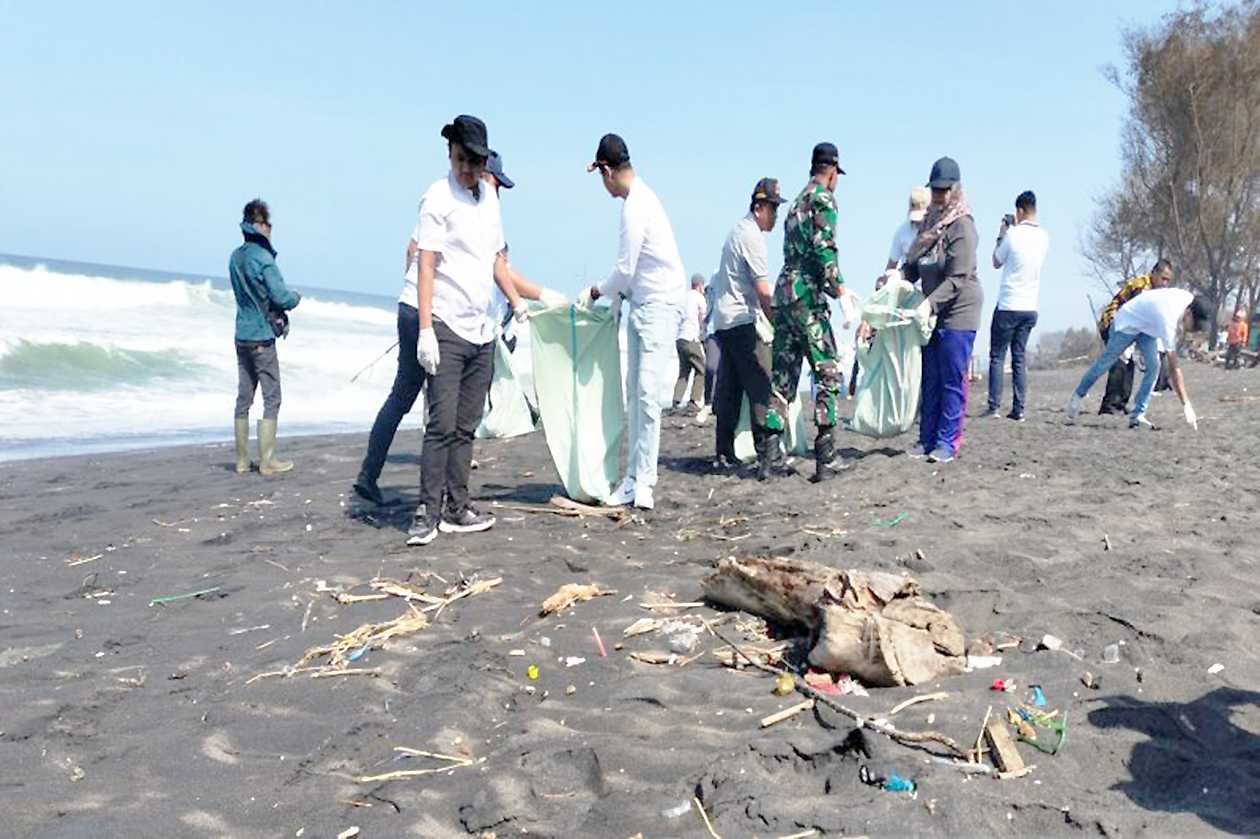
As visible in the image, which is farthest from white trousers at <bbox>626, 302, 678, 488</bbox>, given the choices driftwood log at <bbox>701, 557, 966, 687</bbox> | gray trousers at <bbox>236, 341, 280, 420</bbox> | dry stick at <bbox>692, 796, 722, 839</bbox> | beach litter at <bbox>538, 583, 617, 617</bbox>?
dry stick at <bbox>692, 796, 722, 839</bbox>

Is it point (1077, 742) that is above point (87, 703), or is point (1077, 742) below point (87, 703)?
above

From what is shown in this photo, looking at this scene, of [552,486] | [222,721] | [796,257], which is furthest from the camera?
[552,486]

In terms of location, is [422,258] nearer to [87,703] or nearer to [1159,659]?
[87,703]

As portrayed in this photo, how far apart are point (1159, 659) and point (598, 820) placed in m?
1.85

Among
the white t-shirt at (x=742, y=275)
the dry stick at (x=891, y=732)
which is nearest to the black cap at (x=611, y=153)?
the white t-shirt at (x=742, y=275)

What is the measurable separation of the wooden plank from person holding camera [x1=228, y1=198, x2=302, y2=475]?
5.50 m

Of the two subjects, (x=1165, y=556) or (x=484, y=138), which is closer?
(x=1165, y=556)

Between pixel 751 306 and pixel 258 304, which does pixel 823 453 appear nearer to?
pixel 751 306

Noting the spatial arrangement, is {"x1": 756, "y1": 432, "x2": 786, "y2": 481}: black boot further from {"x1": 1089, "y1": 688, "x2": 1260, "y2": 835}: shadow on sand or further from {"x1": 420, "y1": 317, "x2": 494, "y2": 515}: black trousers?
{"x1": 1089, "y1": 688, "x2": 1260, "y2": 835}: shadow on sand

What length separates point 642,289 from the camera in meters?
5.20

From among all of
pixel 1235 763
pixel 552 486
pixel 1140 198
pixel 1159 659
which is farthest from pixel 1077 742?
pixel 1140 198

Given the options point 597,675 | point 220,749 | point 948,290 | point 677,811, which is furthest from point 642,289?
point 677,811

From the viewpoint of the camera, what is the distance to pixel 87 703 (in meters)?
2.94

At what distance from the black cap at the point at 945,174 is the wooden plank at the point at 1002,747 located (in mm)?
4377
